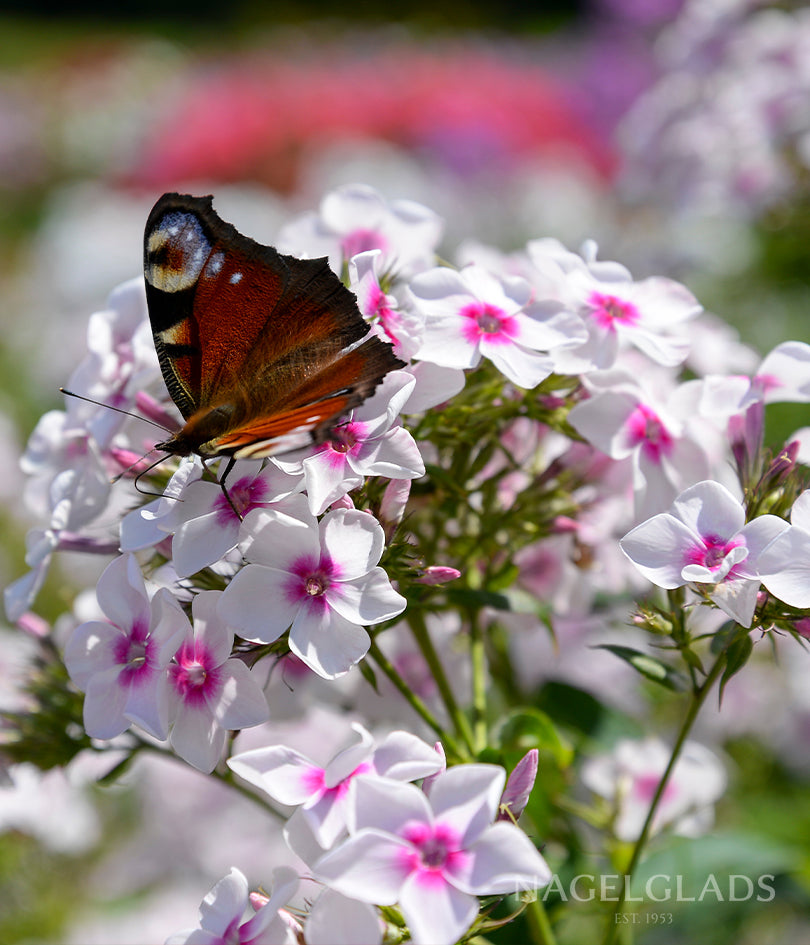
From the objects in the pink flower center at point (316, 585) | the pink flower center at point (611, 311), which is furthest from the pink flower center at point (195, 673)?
the pink flower center at point (611, 311)

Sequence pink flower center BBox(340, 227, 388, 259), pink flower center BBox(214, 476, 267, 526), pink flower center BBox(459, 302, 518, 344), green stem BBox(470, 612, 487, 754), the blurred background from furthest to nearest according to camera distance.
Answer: the blurred background, pink flower center BBox(340, 227, 388, 259), green stem BBox(470, 612, 487, 754), pink flower center BBox(459, 302, 518, 344), pink flower center BBox(214, 476, 267, 526)

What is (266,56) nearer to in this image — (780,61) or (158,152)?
(158,152)

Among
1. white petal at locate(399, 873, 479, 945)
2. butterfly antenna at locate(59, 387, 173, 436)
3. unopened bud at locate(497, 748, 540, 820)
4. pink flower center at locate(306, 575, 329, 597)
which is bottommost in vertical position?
unopened bud at locate(497, 748, 540, 820)

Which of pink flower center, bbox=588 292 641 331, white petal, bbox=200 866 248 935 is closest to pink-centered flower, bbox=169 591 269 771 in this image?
white petal, bbox=200 866 248 935

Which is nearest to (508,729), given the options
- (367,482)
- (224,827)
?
(367,482)

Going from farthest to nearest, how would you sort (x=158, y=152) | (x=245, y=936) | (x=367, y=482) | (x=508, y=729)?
(x=158, y=152)
(x=508, y=729)
(x=367, y=482)
(x=245, y=936)

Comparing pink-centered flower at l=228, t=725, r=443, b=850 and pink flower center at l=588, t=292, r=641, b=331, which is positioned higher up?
pink flower center at l=588, t=292, r=641, b=331

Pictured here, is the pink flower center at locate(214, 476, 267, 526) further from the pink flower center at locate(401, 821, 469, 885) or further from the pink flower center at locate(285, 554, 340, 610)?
the pink flower center at locate(401, 821, 469, 885)
